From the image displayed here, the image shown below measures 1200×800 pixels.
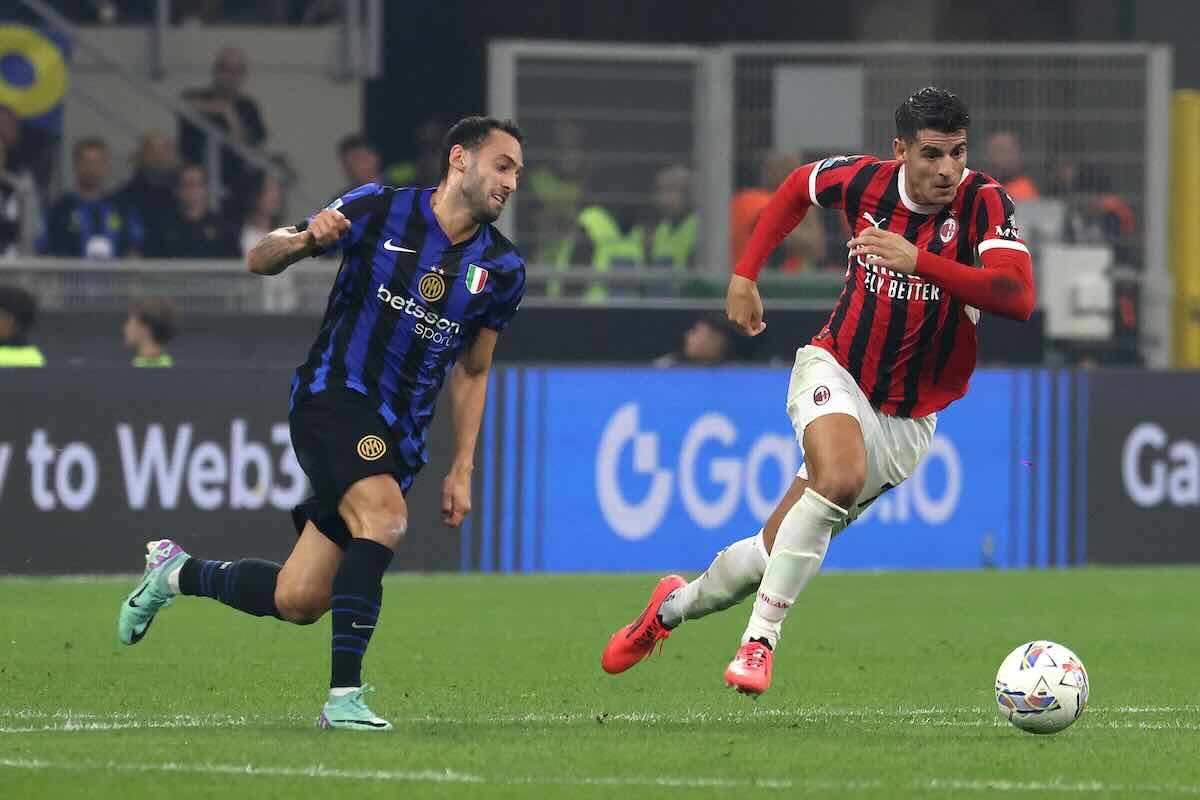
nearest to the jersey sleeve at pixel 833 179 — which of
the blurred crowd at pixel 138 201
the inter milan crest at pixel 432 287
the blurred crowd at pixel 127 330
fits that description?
the inter milan crest at pixel 432 287

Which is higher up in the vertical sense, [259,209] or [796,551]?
[259,209]

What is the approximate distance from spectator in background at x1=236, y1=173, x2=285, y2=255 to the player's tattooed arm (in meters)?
9.89

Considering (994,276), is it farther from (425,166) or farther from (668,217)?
(425,166)

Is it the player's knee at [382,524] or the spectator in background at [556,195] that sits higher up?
the spectator in background at [556,195]

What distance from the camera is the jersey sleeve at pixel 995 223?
7.92 m

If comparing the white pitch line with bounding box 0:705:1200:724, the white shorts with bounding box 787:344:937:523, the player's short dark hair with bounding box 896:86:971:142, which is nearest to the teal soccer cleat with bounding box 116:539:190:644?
the white pitch line with bounding box 0:705:1200:724

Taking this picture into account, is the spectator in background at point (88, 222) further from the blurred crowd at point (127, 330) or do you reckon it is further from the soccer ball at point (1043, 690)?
the soccer ball at point (1043, 690)

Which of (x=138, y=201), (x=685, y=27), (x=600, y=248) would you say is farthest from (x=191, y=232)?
Result: (x=685, y=27)

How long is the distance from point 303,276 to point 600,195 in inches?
89.2

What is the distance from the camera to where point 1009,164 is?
55.8 feet

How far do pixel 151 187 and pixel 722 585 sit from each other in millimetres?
9667

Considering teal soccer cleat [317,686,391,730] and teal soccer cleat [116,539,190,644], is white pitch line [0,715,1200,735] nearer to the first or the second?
teal soccer cleat [317,686,391,730]

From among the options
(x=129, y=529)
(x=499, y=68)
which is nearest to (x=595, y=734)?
(x=129, y=529)

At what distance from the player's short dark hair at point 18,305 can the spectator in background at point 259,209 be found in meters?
3.13
